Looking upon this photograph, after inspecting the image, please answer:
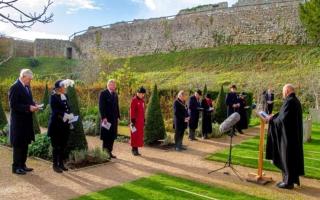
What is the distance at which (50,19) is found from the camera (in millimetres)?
4566

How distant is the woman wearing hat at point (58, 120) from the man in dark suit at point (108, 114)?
134 cm

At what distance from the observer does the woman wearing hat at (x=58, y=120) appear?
8.01m

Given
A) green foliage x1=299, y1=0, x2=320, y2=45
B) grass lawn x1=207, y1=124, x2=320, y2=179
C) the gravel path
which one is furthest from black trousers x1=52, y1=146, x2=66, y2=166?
green foliage x1=299, y1=0, x2=320, y2=45

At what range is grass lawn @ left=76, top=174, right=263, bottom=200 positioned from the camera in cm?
665

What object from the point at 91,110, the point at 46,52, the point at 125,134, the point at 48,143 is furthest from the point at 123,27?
the point at 48,143

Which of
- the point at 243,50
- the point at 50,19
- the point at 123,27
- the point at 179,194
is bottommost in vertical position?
the point at 179,194

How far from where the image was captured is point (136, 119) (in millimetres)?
10203

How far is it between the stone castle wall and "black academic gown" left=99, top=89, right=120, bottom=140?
934 inches

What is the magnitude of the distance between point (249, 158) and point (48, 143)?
15.3 ft

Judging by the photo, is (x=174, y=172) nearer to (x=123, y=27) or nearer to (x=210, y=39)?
(x=210, y=39)

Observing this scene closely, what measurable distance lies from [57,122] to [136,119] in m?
2.57

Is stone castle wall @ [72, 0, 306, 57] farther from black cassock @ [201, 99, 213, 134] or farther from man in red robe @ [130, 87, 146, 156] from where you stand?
man in red robe @ [130, 87, 146, 156]

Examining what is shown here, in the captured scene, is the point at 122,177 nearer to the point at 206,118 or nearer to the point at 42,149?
the point at 42,149

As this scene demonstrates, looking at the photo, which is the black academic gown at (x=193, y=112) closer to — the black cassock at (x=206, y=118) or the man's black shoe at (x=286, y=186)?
the black cassock at (x=206, y=118)
